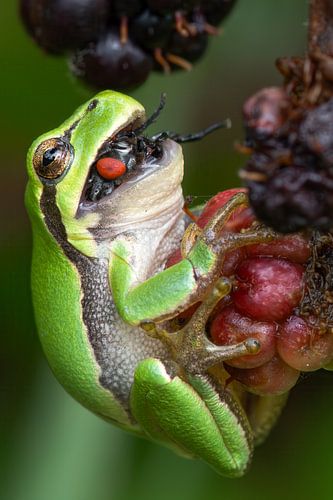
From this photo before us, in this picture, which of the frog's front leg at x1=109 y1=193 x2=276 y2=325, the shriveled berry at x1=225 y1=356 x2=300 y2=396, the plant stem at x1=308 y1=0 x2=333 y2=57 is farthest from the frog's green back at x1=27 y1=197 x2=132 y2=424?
the plant stem at x1=308 y1=0 x2=333 y2=57

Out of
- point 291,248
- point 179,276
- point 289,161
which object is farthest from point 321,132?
point 179,276

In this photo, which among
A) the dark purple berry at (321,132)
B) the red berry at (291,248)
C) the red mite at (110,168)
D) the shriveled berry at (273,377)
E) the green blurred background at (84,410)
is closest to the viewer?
Result: the dark purple berry at (321,132)

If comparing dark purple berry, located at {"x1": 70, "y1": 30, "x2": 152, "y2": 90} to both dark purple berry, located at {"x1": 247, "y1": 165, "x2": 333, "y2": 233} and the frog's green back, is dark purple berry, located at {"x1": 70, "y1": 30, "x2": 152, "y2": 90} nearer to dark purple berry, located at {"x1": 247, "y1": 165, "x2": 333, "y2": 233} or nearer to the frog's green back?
the frog's green back

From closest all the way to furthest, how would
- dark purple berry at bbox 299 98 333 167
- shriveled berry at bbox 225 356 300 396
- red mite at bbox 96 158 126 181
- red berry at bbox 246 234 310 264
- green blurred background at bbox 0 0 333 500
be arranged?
dark purple berry at bbox 299 98 333 167 → red berry at bbox 246 234 310 264 → shriveled berry at bbox 225 356 300 396 → red mite at bbox 96 158 126 181 → green blurred background at bbox 0 0 333 500

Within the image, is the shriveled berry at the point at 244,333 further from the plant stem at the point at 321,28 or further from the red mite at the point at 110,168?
the plant stem at the point at 321,28

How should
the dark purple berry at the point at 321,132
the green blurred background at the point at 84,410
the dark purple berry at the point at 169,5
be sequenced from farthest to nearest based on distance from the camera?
the green blurred background at the point at 84,410, the dark purple berry at the point at 169,5, the dark purple berry at the point at 321,132

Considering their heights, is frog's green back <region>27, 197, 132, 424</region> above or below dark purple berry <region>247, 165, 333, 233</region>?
below

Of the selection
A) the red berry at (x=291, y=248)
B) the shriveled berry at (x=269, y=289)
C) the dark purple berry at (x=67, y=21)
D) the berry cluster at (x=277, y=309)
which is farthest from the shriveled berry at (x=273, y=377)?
the dark purple berry at (x=67, y=21)

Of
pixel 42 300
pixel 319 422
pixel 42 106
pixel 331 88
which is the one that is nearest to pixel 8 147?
pixel 42 106
